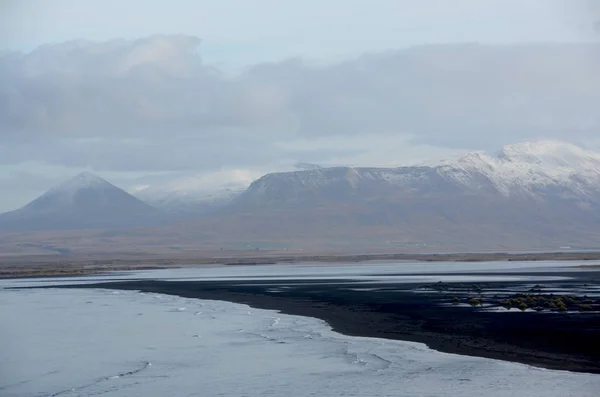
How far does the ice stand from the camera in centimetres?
2991

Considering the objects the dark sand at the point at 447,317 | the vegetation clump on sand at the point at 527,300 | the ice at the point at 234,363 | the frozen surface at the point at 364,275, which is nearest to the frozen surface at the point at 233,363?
the ice at the point at 234,363

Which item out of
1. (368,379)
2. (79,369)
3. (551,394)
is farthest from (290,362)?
(551,394)

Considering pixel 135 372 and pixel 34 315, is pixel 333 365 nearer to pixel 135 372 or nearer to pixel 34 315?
pixel 135 372

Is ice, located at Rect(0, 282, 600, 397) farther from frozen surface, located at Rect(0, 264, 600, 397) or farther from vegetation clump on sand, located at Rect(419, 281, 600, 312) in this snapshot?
vegetation clump on sand, located at Rect(419, 281, 600, 312)

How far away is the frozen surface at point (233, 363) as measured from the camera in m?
29.9

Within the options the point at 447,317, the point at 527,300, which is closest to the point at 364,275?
the point at 527,300

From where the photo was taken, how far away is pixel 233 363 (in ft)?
117

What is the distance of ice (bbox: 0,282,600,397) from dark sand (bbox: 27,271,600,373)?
161 centimetres

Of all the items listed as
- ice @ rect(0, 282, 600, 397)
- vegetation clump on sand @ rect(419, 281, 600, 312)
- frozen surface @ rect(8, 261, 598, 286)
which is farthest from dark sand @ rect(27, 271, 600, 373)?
frozen surface @ rect(8, 261, 598, 286)

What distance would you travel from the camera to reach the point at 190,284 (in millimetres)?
90625

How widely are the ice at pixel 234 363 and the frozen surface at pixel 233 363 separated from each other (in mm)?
39

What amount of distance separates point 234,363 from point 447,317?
16544 mm

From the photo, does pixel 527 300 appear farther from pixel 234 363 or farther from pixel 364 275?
pixel 364 275

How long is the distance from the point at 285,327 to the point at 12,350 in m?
13.9
